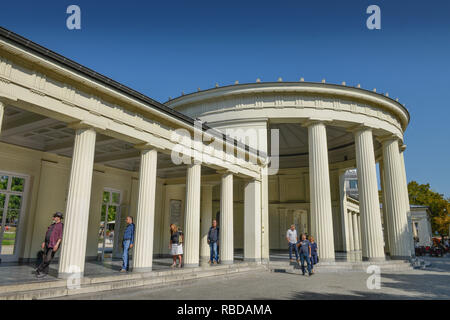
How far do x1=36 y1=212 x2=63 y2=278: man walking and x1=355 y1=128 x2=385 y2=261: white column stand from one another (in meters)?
14.7

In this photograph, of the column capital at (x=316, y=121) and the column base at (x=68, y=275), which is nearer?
the column base at (x=68, y=275)

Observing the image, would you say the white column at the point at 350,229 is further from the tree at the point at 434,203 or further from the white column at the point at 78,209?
the white column at the point at 78,209

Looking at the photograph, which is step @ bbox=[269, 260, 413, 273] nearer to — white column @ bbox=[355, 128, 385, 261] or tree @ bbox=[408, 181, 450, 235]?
white column @ bbox=[355, 128, 385, 261]

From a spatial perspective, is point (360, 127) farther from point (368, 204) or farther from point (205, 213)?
point (205, 213)

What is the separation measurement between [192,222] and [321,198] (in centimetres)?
779

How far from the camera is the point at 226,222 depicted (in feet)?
43.9

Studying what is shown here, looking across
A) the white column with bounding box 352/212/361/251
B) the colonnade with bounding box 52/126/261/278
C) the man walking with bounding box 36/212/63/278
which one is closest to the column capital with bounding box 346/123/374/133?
the colonnade with bounding box 52/126/261/278

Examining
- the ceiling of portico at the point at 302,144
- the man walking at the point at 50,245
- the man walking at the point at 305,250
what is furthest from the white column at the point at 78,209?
the ceiling of portico at the point at 302,144

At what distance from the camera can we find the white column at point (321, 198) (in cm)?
1543

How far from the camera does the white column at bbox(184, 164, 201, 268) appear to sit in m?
11.1

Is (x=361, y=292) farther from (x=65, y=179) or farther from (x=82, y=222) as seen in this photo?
(x=65, y=179)

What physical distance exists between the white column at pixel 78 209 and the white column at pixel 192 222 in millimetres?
4058

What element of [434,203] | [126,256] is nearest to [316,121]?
[126,256]
